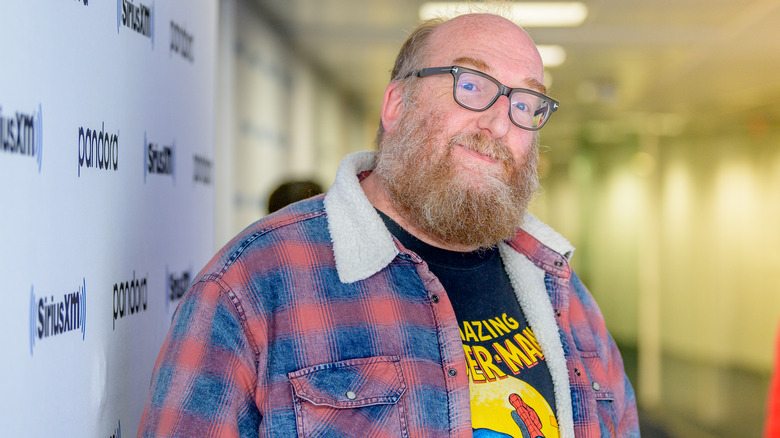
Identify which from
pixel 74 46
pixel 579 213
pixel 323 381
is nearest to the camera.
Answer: pixel 74 46

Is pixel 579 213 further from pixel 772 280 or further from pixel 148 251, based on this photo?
pixel 148 251

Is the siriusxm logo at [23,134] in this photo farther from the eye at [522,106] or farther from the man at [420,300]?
the eye at [522,106]

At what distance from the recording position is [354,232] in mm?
1335

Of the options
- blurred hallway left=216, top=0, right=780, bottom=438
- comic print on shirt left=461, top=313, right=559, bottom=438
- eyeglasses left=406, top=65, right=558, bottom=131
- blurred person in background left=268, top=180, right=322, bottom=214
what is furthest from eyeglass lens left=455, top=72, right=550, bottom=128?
blurred hallway left=216, top=0, right=780, bottom=438

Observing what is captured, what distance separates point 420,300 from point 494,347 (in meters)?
0.17

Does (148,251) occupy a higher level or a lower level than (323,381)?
higher

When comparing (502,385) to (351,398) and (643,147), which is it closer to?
(351,398)

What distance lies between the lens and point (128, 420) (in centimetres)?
128

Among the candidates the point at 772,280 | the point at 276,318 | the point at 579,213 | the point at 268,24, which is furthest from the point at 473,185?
the point at 579,213

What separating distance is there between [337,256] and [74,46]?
0.53 m

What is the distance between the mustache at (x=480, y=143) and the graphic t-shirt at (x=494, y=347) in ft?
0.66

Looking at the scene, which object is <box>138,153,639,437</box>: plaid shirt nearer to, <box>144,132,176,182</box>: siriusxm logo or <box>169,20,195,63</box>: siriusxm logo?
<box>144,132,176,182</box>: siriusxm logo

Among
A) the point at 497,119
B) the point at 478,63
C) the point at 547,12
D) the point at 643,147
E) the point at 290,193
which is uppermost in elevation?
the point at 547,12

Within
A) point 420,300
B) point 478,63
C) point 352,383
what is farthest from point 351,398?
point 478,63
